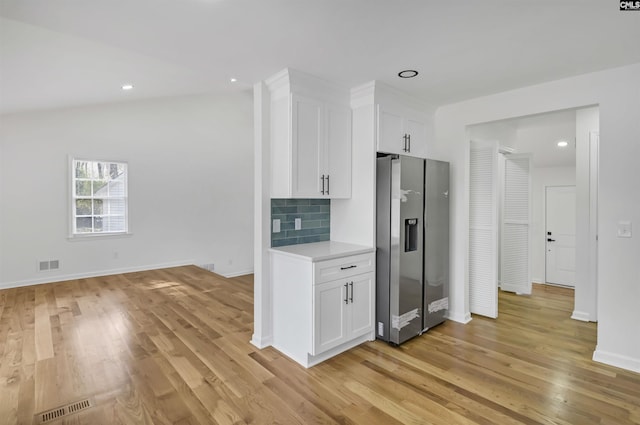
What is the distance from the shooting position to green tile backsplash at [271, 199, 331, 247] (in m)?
3.29

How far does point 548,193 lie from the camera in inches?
245

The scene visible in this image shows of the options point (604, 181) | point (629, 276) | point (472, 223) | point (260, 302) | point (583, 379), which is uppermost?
point (604, 181)

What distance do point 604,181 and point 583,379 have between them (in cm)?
165

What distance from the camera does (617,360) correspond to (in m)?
2.78

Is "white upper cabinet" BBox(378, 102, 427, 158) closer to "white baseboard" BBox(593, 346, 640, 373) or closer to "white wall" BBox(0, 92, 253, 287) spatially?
"white baseboard" BBox(593, 346, 640, 373)

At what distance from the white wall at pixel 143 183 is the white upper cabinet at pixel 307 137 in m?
3.87

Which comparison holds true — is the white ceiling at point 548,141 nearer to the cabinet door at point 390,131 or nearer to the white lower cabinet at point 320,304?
the cabinet door at point 390,131

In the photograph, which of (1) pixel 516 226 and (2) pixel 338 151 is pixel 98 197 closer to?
(2) pixel 338 151

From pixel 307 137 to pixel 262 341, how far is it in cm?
197

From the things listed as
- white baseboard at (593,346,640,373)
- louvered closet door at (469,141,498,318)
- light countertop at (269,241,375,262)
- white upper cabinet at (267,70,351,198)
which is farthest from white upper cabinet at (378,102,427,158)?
white baseboard at (593,346,640,373)

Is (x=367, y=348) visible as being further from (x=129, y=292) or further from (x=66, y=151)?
(x=66, y=151)

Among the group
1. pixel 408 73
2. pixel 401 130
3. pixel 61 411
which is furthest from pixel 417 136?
pixel 61 411

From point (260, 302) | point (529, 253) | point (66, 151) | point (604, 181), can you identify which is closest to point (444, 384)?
point (260, 302)

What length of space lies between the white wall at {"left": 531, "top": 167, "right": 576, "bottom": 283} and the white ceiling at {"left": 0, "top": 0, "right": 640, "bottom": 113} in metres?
3.74
